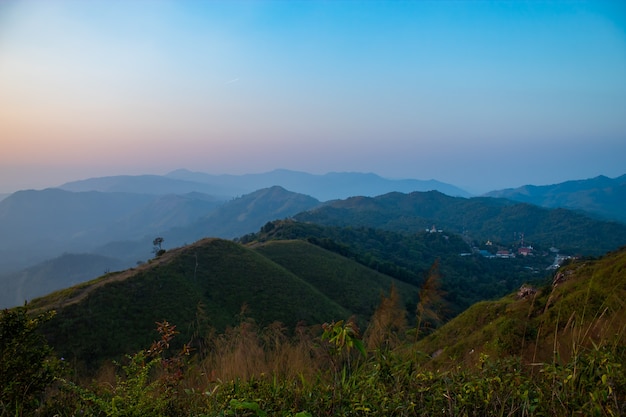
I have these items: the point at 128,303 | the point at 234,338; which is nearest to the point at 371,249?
the point at 128,303

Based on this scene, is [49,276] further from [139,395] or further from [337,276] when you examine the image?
[139,395]

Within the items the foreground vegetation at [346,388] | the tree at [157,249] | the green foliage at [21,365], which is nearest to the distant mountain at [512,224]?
the tree at [157,249]

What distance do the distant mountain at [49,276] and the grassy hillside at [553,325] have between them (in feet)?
466

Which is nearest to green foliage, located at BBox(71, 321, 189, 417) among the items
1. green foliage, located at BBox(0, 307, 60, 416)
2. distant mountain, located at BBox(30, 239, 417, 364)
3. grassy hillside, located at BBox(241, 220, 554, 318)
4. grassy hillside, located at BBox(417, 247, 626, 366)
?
green foliage, located at BBox(0, 307, 60, 416)

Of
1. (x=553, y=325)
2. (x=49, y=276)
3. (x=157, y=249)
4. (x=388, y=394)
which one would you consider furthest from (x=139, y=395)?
(x=49, y=276)

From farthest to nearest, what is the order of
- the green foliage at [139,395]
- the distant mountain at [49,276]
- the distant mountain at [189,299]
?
the distant mountain at [49,276], the distant mountain at [189,299], the green foliage at [139,395]

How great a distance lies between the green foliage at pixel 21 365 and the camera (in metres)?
2.40

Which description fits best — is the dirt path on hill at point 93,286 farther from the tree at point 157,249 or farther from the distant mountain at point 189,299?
the tree at point 157,249

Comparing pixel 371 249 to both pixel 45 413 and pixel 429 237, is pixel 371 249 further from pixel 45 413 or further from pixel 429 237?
pixel 45 413

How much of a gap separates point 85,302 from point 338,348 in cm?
3392

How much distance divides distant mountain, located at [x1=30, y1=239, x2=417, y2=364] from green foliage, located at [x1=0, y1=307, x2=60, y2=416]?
52.2 ft

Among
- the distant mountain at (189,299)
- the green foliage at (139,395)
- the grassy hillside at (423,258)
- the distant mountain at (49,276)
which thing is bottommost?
the distant mountain at (49,276)

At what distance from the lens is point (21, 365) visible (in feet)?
8.29

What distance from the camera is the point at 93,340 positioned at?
25641 millimetres
